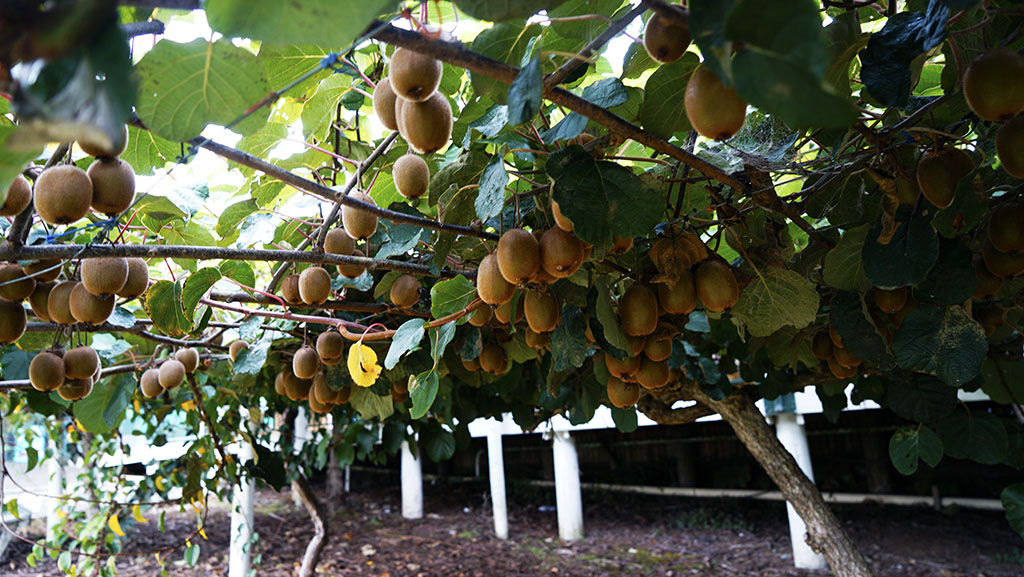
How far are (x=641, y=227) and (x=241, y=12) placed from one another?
635 millimetres

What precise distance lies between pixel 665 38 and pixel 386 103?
17.0 inches

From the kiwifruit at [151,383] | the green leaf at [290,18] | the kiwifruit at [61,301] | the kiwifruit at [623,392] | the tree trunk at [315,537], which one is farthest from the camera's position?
the tree trunk at [315,537]

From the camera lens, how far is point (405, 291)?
1564 mm

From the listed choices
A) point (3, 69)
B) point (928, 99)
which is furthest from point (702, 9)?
point (928, 99)

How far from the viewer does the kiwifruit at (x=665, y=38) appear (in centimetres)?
65

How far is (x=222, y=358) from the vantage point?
2.50 metres

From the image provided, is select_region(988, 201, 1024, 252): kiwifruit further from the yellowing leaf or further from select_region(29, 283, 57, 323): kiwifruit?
select_region(29, 283, 57, 323): kiwifruit

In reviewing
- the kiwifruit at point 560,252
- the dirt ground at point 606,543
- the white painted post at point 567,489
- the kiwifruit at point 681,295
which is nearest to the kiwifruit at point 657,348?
the kiwifruit at point 681,295

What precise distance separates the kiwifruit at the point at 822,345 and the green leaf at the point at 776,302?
0.69 meters

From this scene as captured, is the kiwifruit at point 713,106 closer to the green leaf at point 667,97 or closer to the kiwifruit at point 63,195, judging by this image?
the green leaf at point 667,97

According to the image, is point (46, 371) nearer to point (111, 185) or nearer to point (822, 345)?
point (111, 185)

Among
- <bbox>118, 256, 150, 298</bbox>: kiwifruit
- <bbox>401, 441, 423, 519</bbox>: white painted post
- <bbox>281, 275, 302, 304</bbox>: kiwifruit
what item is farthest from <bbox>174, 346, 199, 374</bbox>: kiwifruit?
<bbox>401, 441, 423, 519</bbox>: white painted post

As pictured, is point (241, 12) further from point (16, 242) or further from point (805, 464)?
point (805, 464)

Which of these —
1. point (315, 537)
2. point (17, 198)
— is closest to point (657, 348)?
point (17, 198)
